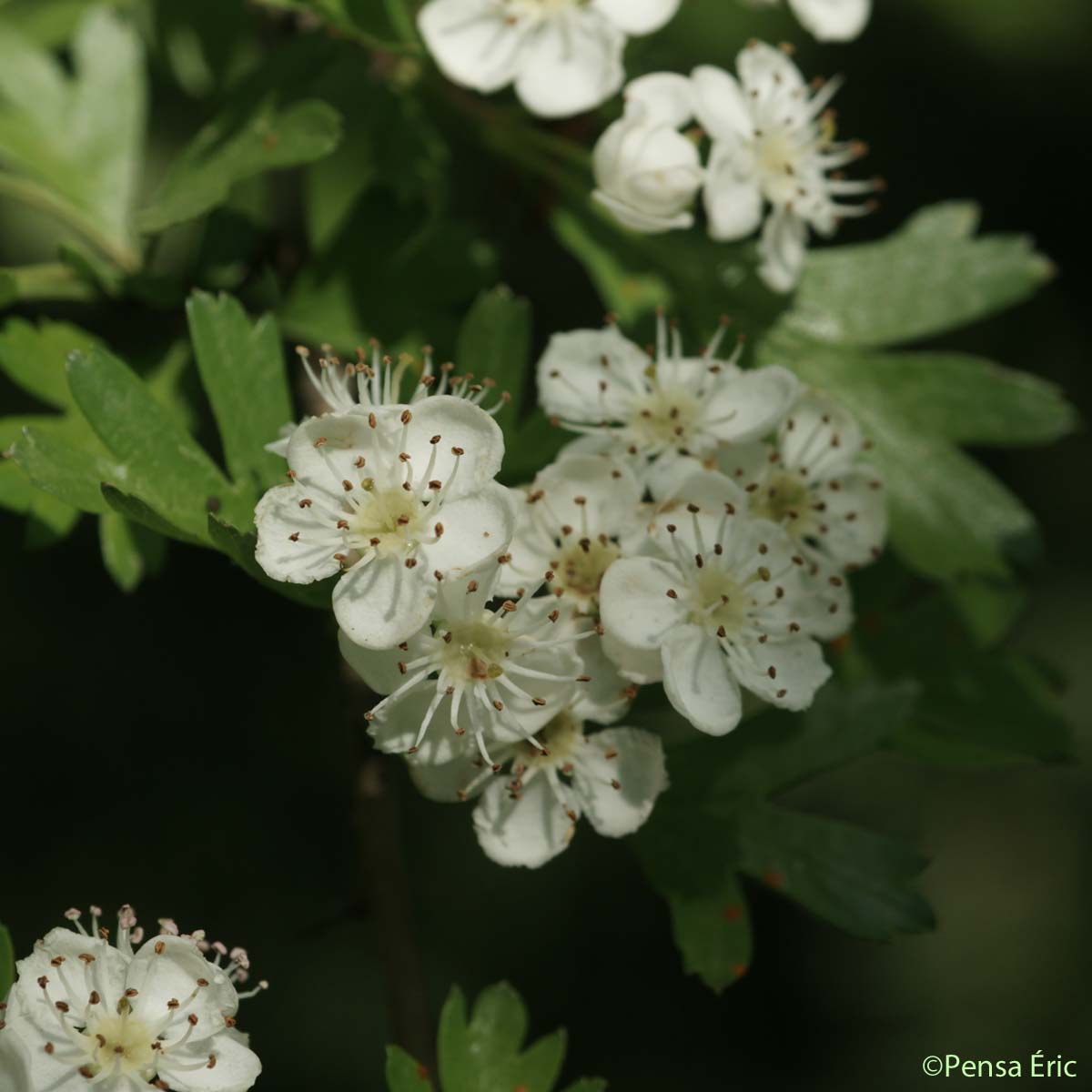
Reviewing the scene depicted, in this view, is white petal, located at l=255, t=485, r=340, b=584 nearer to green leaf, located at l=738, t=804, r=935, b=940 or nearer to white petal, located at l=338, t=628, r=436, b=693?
white petal, located at l=338, t=628, r=436, b=693

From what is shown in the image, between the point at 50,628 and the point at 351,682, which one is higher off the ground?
the point at 351,682

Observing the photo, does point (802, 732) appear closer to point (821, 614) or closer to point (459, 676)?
point (821, 614)

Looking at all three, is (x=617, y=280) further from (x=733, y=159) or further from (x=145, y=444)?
(x=145, y=444)

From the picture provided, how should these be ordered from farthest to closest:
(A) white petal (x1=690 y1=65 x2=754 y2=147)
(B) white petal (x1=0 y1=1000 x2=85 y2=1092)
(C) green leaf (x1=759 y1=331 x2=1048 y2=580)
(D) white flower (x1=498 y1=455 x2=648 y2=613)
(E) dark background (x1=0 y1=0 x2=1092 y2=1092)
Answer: (E) dark background (x1=0 y1=0 x2=1092 y2=1092) → (C) green leaf (x1=759 y1=331 x2=1048 y2=580) → (A) white petal (x1=690 y1=65 x2=754 y2=147) → (D) white flower (x1=498 y1=455 x2=648 y2=613) → (B) white petal (x1=0 y1=1000 x2=85 y2=1092)

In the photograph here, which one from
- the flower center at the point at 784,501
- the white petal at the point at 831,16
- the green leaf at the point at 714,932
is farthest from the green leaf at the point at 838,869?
the white petal at the point at 831,16

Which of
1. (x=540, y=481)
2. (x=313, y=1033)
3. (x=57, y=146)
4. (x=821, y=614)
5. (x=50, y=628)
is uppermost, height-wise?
(x=57, y=146)

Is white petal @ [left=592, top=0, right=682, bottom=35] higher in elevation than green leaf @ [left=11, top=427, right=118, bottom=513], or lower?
higher

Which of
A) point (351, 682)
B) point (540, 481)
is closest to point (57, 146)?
point (351, 682)

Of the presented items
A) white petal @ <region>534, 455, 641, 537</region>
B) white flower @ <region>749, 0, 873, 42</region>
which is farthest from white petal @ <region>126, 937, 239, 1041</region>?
white flower @ <region>749, 0, 873, 42</region>
